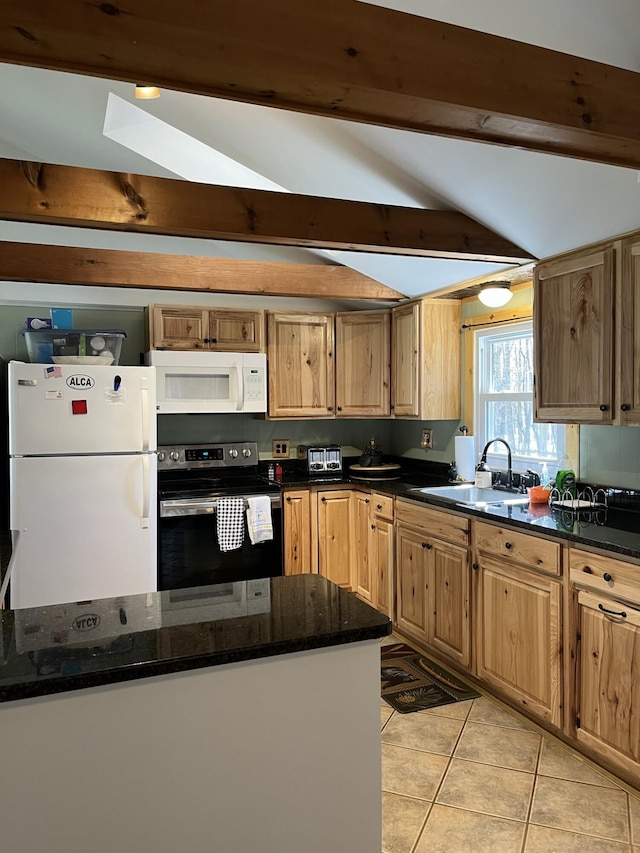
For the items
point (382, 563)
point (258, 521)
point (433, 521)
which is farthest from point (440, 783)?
point (258, 521)

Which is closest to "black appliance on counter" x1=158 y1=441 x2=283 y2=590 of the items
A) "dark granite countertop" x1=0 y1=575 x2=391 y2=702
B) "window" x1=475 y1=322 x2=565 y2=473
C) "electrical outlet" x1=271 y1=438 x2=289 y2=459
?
"electrical outlet" x1=271 y1=438 x2=289 y2=459

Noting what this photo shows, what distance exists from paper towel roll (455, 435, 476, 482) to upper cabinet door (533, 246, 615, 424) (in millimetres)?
969

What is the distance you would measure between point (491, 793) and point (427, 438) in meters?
2.63

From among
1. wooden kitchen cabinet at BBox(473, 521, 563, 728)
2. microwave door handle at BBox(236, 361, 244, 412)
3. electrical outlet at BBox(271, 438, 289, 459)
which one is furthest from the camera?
electrical outlet at BBox(271, 438, 289, 459)

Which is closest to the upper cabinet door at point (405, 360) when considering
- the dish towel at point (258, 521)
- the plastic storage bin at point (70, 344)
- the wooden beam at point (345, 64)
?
the dish towel at point (258, 521)

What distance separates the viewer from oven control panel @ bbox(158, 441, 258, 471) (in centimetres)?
457

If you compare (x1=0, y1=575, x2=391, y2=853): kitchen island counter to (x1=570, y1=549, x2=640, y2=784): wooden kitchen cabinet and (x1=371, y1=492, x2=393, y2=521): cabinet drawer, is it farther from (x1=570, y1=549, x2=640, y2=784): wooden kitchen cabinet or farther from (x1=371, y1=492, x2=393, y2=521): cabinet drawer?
(x1=371, y1=492, x2=393, y2=521): cabinet drawer

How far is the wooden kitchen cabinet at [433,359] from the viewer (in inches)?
166

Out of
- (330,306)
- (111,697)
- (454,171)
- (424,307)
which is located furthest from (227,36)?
(330,306)

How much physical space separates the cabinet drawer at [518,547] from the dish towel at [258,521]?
1469 mm

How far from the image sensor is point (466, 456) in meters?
4.07

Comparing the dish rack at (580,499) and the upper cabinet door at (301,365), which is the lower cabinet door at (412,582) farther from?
the upper cabinet door at (301,365)

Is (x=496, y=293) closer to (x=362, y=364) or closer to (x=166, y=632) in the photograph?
(x=362, y=364)

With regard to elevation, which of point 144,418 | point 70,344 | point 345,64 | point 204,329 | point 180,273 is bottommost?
point 144,418
